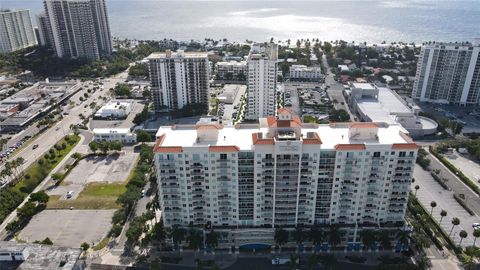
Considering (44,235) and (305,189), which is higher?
(305,189)

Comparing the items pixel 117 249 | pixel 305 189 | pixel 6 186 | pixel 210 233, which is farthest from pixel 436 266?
pixel 6 186

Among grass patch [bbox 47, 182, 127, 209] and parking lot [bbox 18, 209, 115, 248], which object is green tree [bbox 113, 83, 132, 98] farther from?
parking lot [bbox 18, 209, 115, 248]

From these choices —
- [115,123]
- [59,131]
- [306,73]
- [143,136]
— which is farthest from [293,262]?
[306,73]

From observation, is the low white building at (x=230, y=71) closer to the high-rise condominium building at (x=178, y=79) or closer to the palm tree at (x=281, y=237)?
the high-rise condominium building at (x=178, y=79)

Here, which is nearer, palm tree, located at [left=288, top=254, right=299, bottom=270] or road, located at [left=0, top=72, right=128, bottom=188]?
palm tree, located at [left=288, top=254, right=299, bottom=270]

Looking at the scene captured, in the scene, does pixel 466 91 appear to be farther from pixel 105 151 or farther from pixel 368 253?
pixel 105 151

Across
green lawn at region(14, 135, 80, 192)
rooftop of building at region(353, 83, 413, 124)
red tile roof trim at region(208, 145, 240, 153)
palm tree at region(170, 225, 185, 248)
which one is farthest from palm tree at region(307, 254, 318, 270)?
green lawn at region(14, 135, 80, 192)

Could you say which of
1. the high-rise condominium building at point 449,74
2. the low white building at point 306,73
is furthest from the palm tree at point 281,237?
the low white building at point 306,73
